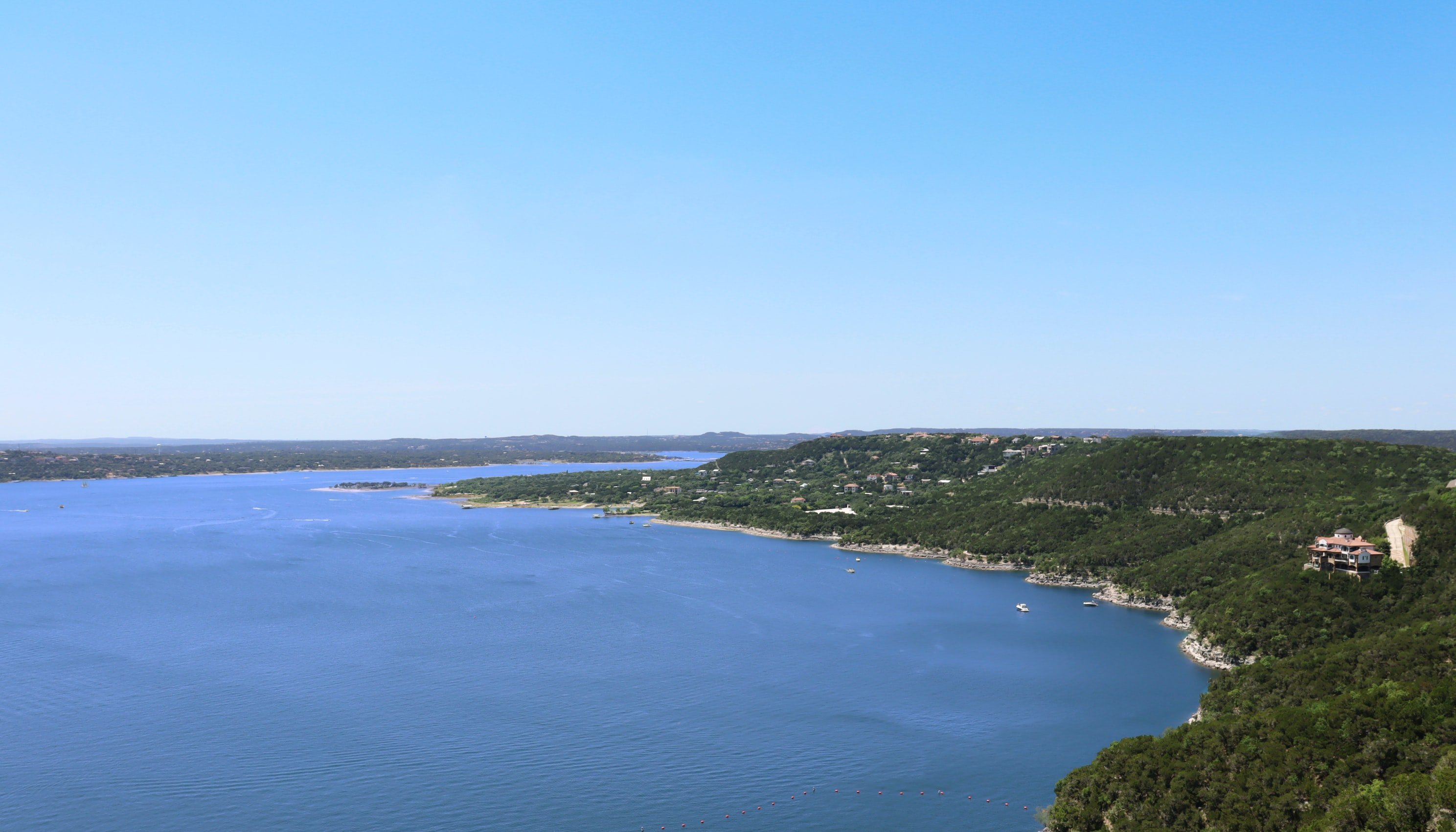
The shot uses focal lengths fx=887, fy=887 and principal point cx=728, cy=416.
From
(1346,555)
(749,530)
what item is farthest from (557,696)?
(749,530)

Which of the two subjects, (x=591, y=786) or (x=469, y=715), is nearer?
(x=591, y=786)

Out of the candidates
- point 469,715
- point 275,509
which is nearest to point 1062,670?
point 469,715

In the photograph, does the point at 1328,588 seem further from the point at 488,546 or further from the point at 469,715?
the point at 488,546

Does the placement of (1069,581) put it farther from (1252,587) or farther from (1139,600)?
(1252,587)

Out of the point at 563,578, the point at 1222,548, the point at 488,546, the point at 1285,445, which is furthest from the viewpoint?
the point at 488,546

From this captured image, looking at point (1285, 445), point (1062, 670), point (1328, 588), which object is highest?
point (1285, 445)

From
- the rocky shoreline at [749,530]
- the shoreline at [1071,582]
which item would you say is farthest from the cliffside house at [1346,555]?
the rocky shoreline at [749,530]
